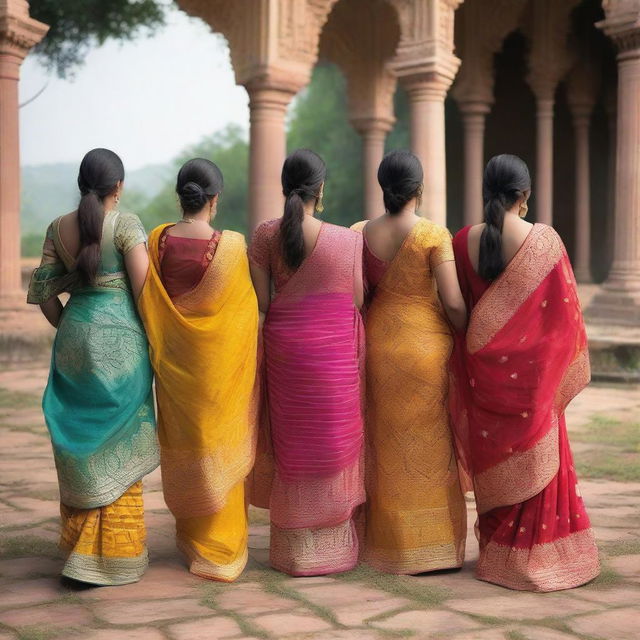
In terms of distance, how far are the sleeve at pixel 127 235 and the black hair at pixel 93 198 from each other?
7cm

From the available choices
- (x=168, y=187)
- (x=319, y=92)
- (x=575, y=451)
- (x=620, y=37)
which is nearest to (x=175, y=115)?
(x=168, y=187)

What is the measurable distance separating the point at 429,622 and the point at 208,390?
113 cm

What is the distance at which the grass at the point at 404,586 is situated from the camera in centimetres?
333

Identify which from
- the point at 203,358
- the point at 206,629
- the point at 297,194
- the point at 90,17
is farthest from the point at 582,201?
the point at 206,629

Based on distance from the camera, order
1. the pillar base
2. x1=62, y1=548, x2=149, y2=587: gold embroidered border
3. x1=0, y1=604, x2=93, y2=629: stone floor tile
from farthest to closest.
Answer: the pillar base, x1=62, y1=548, x2=149, y2=587: gold embroidered border, x1=0, y1=604, x2=93, y2=629: stone floor tile

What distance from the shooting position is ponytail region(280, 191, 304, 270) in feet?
11.6

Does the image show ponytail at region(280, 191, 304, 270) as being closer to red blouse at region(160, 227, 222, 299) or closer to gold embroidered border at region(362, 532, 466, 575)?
red blouse at region(160, 227, 222, 299)

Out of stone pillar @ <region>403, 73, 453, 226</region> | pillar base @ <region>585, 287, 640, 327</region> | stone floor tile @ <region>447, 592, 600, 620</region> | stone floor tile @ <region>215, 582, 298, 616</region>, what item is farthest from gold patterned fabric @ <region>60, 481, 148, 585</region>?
pillar base @ <region>585, 287, 640, 327</region>

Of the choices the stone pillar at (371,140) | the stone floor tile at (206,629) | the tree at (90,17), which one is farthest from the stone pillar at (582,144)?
the stone floor tile at (206,629)

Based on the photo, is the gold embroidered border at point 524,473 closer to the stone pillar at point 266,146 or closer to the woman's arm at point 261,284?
the woman's arm at point 261,284

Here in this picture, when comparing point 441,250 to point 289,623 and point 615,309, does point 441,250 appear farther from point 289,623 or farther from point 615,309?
point 615,309

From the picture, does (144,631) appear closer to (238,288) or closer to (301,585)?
(301,585)

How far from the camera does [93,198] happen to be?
11.4ft

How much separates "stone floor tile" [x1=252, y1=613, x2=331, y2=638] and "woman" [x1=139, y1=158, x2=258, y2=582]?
0.45m
